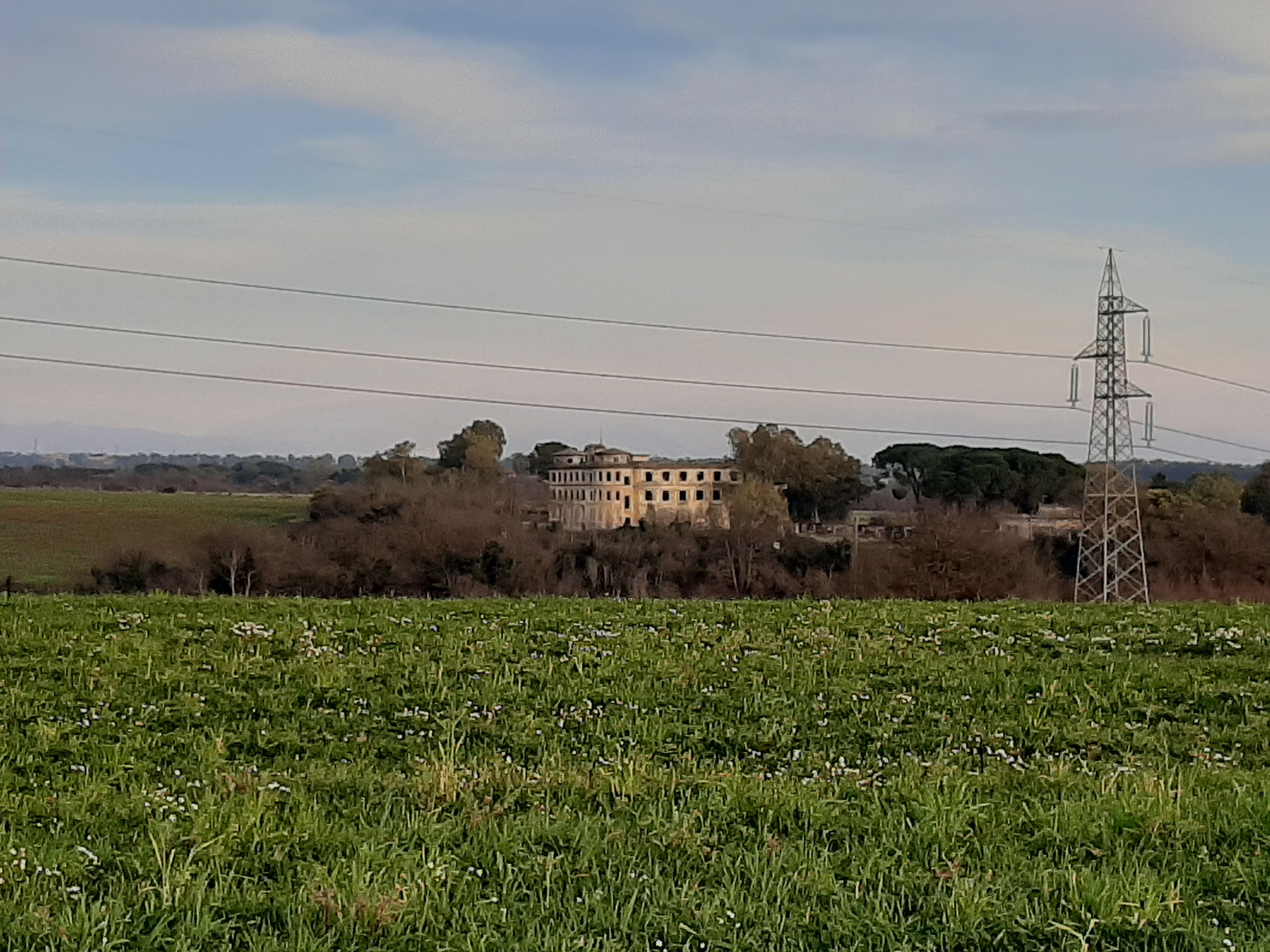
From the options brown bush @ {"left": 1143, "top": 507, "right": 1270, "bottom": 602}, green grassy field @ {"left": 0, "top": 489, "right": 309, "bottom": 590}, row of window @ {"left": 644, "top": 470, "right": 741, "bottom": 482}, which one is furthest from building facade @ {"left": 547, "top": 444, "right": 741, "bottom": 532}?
brown bush @ {"left": 1143, "top": 507, "right": 1270, "bottom": 602}

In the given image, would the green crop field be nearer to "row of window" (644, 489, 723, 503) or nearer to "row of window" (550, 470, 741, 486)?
"row of window" (644, 489, 723, 503)

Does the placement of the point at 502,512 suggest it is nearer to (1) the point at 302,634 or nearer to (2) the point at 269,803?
(1) the point at 302,634

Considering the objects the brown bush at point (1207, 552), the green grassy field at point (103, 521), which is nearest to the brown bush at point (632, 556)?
the brown bush at point (1207, 552)

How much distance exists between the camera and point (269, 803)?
5.70 metres

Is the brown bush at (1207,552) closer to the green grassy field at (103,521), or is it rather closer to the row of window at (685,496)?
the row of window at (685,496)

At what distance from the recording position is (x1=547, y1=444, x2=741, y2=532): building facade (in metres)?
42.3

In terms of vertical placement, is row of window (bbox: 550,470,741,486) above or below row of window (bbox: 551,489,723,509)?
above

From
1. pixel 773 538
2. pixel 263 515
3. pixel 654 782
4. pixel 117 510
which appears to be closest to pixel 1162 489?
pixel 773 538

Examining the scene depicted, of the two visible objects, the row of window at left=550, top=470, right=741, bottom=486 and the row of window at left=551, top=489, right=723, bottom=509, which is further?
the row of window at left=550, top=470, right=741, bottom=486

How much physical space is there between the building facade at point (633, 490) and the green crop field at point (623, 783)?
2972cm

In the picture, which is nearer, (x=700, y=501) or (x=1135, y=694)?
(x=1135, y=694)

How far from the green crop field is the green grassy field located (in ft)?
54.2

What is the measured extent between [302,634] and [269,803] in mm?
5252

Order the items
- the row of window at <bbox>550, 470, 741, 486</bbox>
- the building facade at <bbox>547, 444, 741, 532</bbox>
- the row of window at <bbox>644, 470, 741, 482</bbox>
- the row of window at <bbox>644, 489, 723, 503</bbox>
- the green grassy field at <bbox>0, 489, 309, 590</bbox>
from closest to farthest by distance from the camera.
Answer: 1. the green grassy field at <bbox>0, 489, 309, 590</bbox>
2. the building facade at <bbox>547, 444, 741, 532</bbox>
3. the row of window at <bbox>644, 489, 723, 503</bbox>
4. the row of window at <bbox>550, 470, 741, 486</bbox>
5. the row of window at <bbox>644, 470, 741, 482</bbox>
